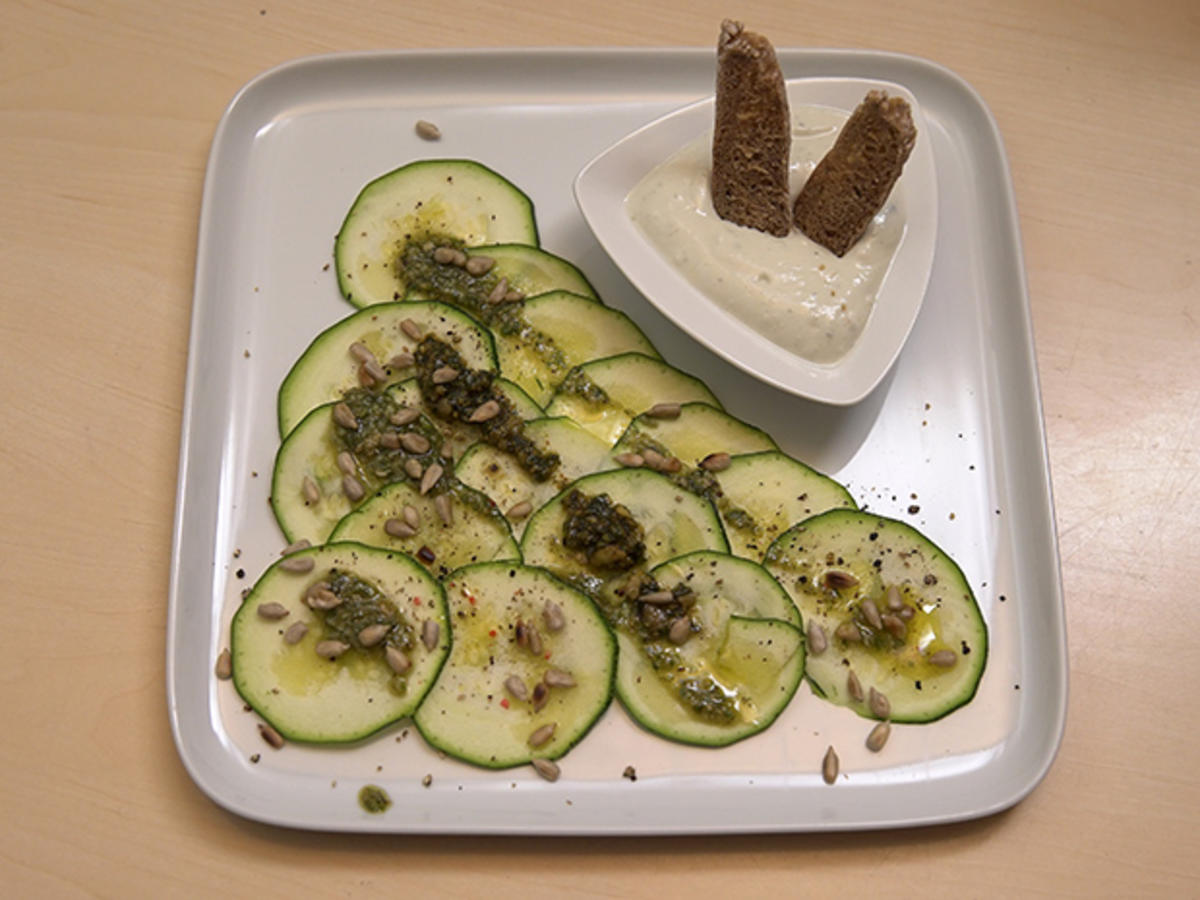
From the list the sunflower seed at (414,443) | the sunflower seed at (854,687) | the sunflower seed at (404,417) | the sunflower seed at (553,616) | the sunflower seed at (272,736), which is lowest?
the sunflower seed at (272,736)

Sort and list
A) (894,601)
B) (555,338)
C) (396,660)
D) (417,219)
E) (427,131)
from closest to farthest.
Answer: (396,660), (894,601), (555,338), (417,219), (427,131)

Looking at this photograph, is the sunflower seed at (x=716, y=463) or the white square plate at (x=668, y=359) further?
the sunflower seed at (x=716, y=463)

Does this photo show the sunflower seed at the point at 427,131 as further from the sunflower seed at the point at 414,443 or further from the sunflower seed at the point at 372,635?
the sunflower seed at the point at 372,635

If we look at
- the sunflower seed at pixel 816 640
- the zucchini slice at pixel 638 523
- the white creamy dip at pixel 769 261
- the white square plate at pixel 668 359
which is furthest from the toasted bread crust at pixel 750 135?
the sunflower seed at pixel 816 640

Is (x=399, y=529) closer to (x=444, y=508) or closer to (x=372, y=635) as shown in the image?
(x=444, y=508)

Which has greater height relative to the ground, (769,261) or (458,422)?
(769,261)

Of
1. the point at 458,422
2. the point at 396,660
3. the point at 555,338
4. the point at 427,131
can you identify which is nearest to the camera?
the point at 396,660

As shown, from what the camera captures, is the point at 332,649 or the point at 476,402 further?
the point at 476,402

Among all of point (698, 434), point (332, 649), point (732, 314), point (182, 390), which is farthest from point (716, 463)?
point (182, 390)
